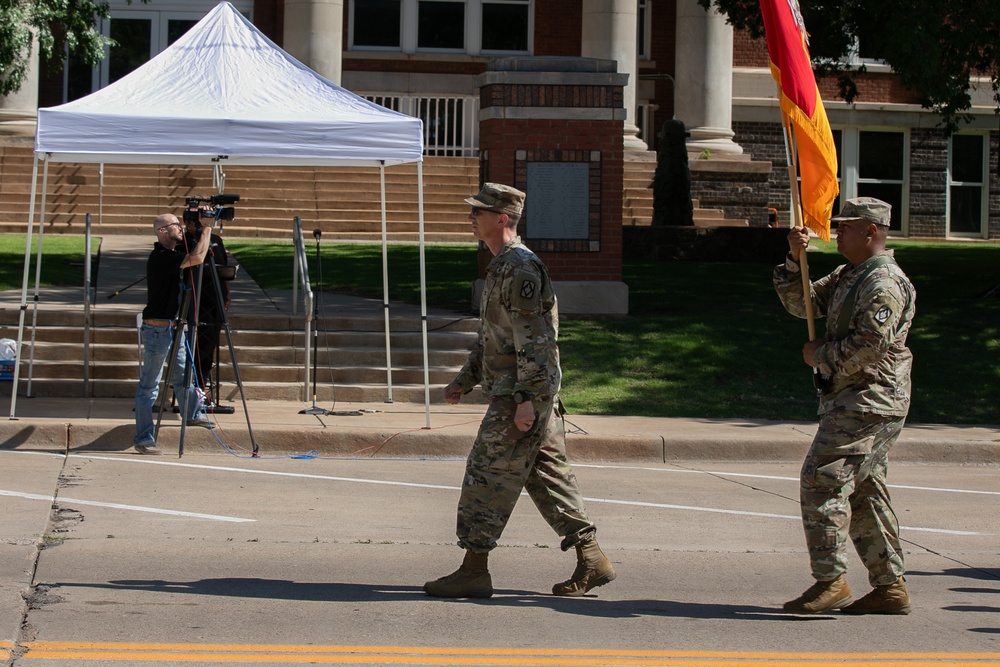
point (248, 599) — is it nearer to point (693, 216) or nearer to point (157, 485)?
point (157, 485)

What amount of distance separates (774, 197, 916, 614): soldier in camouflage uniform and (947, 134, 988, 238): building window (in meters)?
29.0

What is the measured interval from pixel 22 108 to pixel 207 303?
15630mm

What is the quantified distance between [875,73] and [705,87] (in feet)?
21.8

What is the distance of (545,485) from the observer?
618 cm

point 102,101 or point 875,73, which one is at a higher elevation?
point 875,73

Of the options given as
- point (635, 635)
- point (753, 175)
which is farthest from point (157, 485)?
point (753, 175)

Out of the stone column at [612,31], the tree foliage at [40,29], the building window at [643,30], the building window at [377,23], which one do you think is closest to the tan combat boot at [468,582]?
the tree foliage at [40,29]

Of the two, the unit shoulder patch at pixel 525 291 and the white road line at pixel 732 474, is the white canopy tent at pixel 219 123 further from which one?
the unit shoulder patch at pixel 525 291

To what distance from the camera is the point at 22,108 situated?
24.9 meters

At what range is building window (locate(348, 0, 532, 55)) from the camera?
102 ft

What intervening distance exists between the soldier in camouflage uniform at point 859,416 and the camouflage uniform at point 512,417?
1082mm

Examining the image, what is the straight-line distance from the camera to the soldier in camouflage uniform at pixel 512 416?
5930 mm

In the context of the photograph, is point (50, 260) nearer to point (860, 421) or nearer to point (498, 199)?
point (498, 199)

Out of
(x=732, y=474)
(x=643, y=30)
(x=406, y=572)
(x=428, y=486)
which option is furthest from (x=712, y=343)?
(x=643, y=30)
